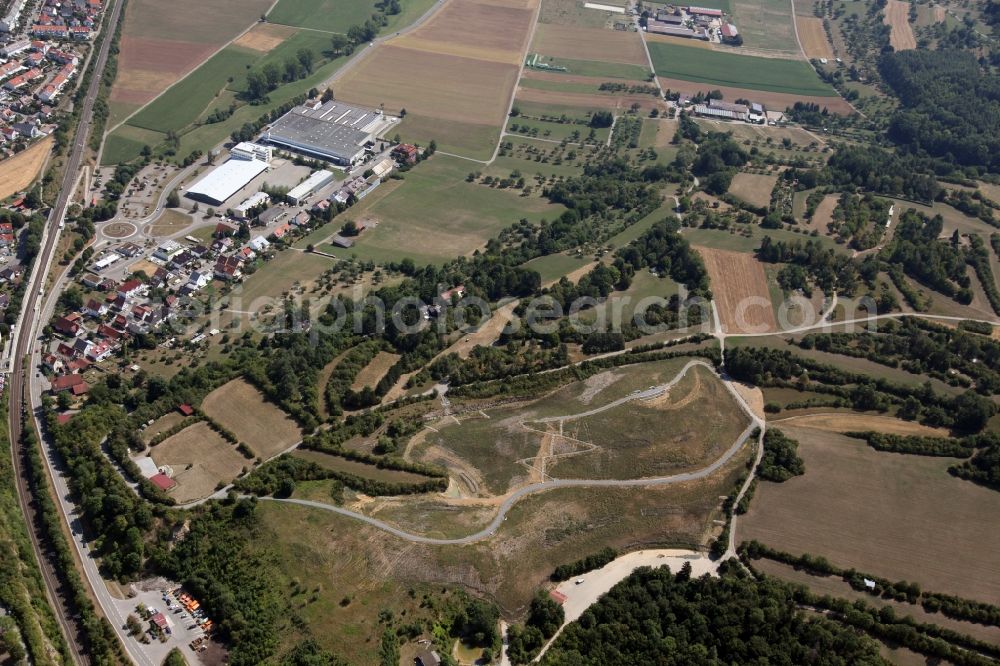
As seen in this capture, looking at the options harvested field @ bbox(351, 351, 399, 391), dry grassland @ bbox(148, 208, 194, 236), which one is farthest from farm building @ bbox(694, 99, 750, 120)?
dry grassland @ bbox(148, 208, 194, 236)

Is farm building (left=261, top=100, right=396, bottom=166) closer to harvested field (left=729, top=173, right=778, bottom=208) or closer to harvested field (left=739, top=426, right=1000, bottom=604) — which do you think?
harvested field (left=729, top=173, right=778, bottom=208)

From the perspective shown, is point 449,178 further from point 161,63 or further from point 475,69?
point 161,63

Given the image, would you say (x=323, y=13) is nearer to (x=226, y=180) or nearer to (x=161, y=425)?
(x=226, y=180)

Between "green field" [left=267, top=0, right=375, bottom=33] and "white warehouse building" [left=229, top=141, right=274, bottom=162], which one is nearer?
"white warehouse building" [left=229, top=141, right=274, bottom=162]

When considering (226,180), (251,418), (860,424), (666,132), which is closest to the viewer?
(251,418)

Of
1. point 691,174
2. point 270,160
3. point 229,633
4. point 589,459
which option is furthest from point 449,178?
point 229,633

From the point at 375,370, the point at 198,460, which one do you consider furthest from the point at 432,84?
the point at 198,460

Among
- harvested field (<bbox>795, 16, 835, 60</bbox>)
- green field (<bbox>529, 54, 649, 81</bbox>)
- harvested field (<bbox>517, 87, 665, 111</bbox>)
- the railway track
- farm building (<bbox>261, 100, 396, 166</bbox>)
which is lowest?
the railway track
